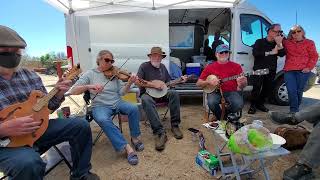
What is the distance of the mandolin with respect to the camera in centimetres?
211

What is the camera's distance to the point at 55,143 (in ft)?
8.27

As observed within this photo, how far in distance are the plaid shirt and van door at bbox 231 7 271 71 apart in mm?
3764

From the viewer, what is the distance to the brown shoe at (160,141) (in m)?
3.58

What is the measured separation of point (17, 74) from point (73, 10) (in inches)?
120

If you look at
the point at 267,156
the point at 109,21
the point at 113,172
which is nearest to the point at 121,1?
the point at 109,21

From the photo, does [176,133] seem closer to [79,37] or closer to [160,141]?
[160,141]

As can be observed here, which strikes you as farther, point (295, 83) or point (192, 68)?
point (192, 68)

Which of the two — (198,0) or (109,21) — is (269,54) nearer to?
(198,0)

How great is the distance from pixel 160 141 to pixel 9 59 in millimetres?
2069

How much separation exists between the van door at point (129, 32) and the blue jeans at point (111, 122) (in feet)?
5.88

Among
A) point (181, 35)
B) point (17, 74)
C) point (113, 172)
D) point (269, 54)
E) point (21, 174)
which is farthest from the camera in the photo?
point (181, 35)

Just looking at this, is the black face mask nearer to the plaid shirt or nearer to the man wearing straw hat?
the plaid shirt

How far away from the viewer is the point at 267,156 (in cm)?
234

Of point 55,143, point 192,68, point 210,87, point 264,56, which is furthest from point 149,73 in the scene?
point 264,56
